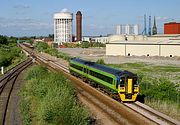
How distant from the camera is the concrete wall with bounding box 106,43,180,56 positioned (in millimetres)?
95375

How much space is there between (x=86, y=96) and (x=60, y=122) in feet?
41.5

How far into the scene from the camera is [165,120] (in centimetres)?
1978

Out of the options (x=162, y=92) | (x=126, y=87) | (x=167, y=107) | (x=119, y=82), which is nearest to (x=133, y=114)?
(x=167, y=107)

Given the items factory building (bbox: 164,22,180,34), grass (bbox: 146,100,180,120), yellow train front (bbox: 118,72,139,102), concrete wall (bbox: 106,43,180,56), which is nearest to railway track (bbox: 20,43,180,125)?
yellow train front (bbox: 118,72,139,102)

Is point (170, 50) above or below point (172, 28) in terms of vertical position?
below

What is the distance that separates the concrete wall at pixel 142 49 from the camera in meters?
95.4

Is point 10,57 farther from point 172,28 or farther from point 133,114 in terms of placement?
point 172,28

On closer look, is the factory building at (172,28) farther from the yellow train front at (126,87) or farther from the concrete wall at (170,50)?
the yellow train front at (126,87)

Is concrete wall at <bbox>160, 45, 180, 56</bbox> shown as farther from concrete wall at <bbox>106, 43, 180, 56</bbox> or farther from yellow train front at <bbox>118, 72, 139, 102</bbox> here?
yellow train front at <bbox>118, 72, 139, 102</bbox>

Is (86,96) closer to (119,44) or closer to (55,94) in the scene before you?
(55,94)

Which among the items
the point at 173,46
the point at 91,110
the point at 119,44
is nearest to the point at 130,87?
the point at 91,110

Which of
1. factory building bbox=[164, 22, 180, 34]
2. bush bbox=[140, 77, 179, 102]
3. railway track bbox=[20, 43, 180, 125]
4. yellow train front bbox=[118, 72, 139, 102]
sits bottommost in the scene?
railway track bbox=[20, 43, 180, 125]

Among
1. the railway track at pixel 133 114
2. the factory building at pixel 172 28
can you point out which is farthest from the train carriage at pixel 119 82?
the factory building at pixel 172 28

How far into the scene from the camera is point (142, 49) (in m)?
104
